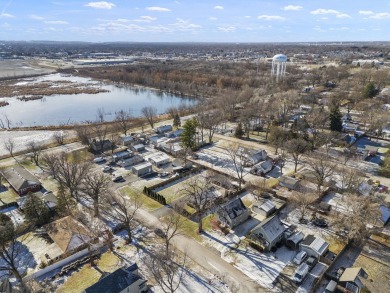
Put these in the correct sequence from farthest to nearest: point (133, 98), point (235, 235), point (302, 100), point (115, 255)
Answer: point (133, 98) < point (302, 100) < point (235, 235) < point (115, 255)

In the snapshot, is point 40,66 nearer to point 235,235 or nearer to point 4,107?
point 4,107

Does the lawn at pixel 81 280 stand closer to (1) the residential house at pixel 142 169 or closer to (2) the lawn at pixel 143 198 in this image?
(2) the lawn at pixel 143 198

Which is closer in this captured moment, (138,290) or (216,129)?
(138,290)

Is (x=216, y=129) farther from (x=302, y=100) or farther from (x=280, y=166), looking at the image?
(x=302, y=100)

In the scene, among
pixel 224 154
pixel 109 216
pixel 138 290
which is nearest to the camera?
pixel 138 290

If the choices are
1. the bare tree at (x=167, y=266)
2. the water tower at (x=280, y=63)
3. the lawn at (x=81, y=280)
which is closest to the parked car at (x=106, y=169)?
the lawn at (x=81, y=280)

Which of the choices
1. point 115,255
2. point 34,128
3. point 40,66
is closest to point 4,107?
point 34,128
